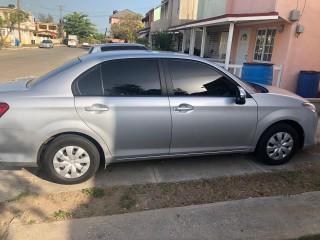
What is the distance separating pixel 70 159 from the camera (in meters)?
3.70

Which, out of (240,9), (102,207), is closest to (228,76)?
(102,207)

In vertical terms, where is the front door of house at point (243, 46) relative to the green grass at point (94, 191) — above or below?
above

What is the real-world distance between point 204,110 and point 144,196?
53.4 inches

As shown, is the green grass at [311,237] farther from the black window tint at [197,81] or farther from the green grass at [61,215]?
the green grass at [61,215]

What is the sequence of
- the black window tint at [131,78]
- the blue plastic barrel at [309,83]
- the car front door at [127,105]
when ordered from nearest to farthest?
the car front door at [127,105] → the black window tint at [131,78] → the blue plastic barrel at [309,83]

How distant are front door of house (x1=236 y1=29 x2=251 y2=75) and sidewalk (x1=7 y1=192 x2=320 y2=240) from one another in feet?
32.7

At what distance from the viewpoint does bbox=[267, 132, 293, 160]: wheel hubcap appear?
4441 millimetres

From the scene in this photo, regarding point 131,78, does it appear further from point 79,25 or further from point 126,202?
point 79,25

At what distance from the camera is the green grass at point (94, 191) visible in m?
3.62

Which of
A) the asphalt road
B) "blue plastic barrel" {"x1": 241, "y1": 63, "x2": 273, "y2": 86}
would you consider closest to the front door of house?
"blue plastic barrel" {"x1": 241, "y1": 63, "x2": 273, "y2": 86}

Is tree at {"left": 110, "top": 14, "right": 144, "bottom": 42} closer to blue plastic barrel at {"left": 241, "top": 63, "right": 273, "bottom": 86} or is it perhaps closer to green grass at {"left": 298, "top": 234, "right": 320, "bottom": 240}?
blue plastic barrel at {"left": 241, "top": 63, "right": 273, "bottom": 86}

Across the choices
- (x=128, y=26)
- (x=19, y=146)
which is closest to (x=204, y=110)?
(x=19, y=146)

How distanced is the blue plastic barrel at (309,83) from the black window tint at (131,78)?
6434 mm

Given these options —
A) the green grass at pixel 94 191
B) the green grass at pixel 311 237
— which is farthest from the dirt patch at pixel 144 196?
the green grass at pixel 311 237
